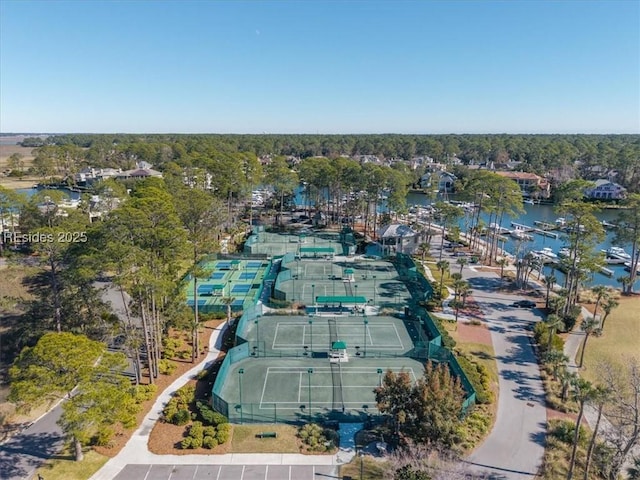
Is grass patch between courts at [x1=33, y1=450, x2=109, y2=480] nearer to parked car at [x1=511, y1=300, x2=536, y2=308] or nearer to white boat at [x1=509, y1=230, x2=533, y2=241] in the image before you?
parked car at [x1=511, y1=300, x2=536, y2=308]

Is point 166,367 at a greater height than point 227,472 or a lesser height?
greater

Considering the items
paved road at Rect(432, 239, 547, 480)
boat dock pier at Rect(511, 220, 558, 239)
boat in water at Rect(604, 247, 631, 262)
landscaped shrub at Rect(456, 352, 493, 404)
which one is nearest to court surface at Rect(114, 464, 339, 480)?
paved road at Rect(432, 239, 547, 480)

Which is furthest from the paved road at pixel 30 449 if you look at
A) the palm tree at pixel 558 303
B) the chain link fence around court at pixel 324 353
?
the palm tree at pixel 558 303

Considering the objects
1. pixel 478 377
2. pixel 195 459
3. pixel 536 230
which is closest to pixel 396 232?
pixel 536 230

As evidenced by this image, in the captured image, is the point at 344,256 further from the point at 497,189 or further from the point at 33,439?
the point at 33,439

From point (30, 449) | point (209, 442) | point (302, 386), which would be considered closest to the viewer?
point (30, 449)

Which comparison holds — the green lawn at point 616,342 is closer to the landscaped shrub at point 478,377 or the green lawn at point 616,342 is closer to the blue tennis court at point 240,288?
the landscaped shrub at point 478,377

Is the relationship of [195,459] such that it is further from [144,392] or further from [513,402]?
[513,402]
